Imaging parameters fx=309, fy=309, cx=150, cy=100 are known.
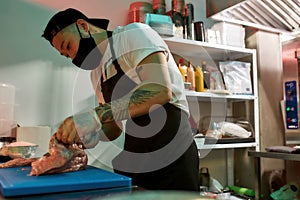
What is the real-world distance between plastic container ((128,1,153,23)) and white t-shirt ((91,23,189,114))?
887mm

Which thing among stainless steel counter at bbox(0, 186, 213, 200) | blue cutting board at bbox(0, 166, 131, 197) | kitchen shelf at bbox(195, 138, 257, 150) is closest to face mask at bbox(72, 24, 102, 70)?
blue cutting board at bbox(0, 166, 131, 197)

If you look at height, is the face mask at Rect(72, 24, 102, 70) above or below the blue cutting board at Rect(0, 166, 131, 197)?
above

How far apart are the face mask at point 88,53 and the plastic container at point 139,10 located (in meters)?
0.78

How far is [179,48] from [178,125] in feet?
3.62

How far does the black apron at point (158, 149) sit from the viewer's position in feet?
3.32

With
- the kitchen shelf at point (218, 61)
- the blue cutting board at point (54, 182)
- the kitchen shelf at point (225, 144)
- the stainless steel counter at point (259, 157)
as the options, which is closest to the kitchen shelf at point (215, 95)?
the kitchen shelf at point (218, 61)

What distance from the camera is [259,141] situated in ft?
7.72

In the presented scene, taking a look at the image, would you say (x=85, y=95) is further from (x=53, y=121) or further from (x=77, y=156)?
(x=77, y=156)

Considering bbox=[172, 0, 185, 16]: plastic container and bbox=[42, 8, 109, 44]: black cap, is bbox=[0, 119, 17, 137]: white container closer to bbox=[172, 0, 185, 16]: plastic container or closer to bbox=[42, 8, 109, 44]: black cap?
bbox=[42, 8, 109, 44]: black cap

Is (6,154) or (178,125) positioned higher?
(178,125)

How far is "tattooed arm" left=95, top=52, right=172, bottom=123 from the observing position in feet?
3.16

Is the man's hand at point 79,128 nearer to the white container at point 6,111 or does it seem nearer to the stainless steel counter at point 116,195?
the stainless steel counter at point 116,195

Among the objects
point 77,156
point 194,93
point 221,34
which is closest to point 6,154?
point 77,156

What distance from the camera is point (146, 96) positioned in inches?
38.2
